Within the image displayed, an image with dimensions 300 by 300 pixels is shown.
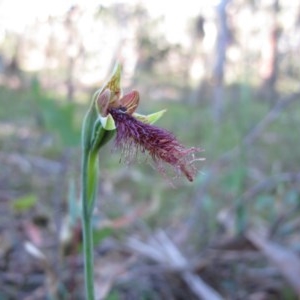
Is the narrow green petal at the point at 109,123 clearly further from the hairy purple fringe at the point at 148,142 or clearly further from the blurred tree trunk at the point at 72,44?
the blurred tree trunk at the point at 72,44

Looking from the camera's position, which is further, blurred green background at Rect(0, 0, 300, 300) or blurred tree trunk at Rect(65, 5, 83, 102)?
blurred tree trunk at Rect(65, 5, 83, 102)

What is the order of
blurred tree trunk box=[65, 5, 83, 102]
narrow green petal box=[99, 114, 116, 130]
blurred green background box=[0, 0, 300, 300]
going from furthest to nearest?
1. blurred tree trunk box=[65, 5, 83, 102]
2. blurred green background box=[0, 0, 300, 300]
3. narrow green petal box=[99, 114, 116, 130]

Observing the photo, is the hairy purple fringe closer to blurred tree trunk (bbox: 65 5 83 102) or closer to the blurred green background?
the blurred green background

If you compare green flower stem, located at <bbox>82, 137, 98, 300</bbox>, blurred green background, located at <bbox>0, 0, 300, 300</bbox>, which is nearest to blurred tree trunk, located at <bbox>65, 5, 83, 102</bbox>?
blurred green background, located at <bbox>0, 0, 300, 300</bbox>

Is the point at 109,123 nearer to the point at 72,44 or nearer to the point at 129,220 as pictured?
the point at 129,220

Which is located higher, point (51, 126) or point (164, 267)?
point (51, 126)

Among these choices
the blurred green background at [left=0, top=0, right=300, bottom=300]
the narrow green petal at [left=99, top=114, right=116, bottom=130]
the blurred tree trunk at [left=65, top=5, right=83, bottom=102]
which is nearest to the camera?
the narrow green petal at [left=99, top=114, right=116, bottom=130]

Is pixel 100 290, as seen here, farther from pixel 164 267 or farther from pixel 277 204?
pixel 277 204

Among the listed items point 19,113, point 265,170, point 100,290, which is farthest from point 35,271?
point 19,113

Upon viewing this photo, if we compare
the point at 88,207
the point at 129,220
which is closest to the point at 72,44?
the point at 129,220
